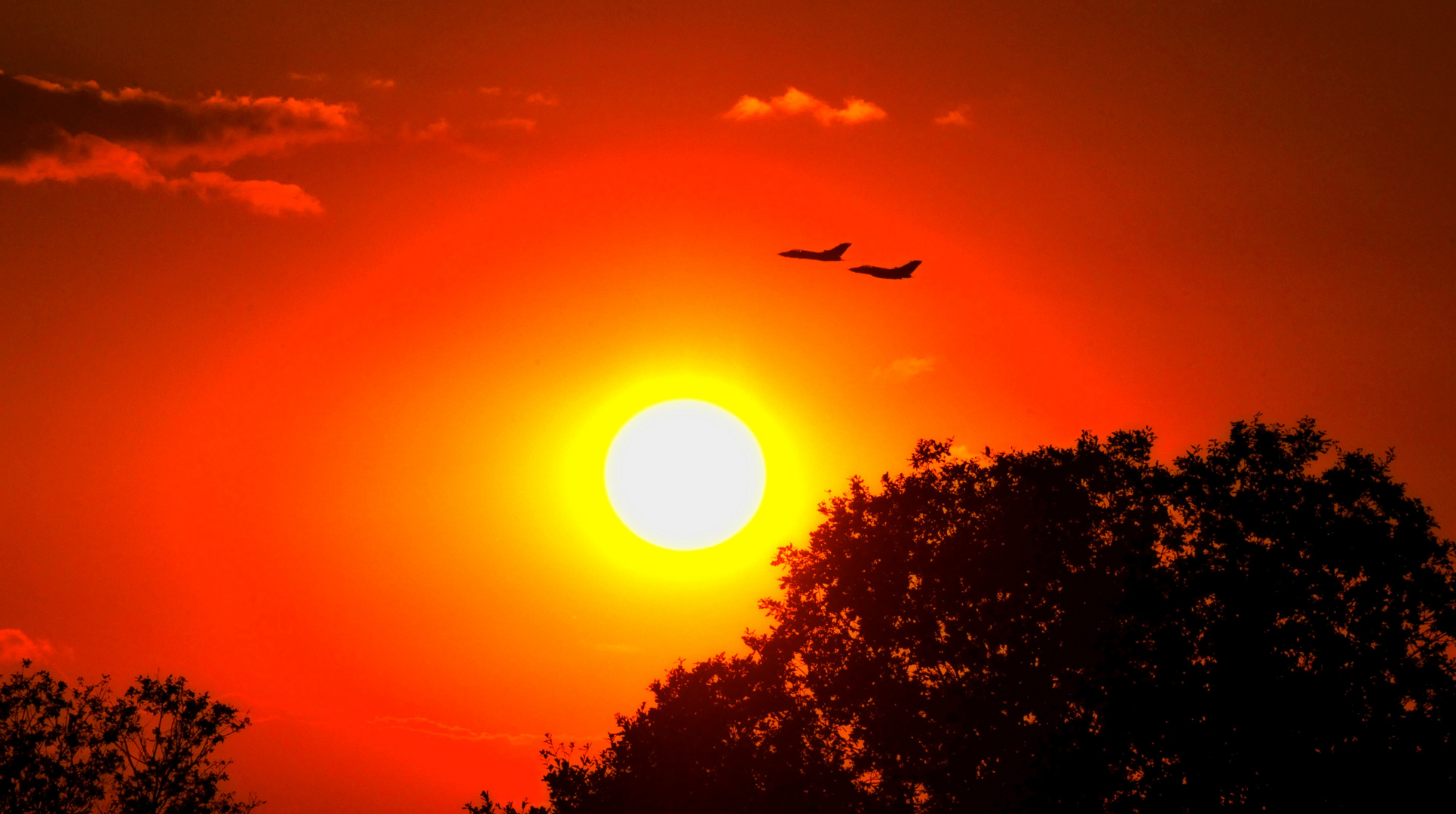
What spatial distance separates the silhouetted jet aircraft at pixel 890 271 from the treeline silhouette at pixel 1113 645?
598cm

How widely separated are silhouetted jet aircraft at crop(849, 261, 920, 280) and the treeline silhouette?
5.98 meters

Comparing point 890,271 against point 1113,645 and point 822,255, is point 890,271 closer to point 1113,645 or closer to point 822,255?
point 822,255

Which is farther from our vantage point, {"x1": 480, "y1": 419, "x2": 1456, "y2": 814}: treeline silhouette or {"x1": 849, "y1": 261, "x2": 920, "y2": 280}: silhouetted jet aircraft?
{"x1": 849, "y1": 261, "x2": 920, "y2": 280}: silhouetted jet aircraft

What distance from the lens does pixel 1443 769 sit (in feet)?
73.6

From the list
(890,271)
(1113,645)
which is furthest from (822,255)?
(1113,645)

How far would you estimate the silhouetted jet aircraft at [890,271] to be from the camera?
30859mm

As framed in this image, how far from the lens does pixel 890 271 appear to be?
31.2m

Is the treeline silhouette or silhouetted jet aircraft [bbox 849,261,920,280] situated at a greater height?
silhouetted jet aircraft [bbox 849,261,920,280]

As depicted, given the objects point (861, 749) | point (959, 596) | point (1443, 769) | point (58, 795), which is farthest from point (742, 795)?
point (58, 795)

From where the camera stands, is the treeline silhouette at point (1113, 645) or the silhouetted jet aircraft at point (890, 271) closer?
the treeline silhouette at point (1113, 645)

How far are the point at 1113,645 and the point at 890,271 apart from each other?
46.6 ft

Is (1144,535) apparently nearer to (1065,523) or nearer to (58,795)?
(1065,523)

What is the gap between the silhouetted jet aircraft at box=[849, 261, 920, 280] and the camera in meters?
30.9

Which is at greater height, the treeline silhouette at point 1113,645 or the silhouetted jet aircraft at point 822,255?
the silhouetted jet aircraft at point 822,255
